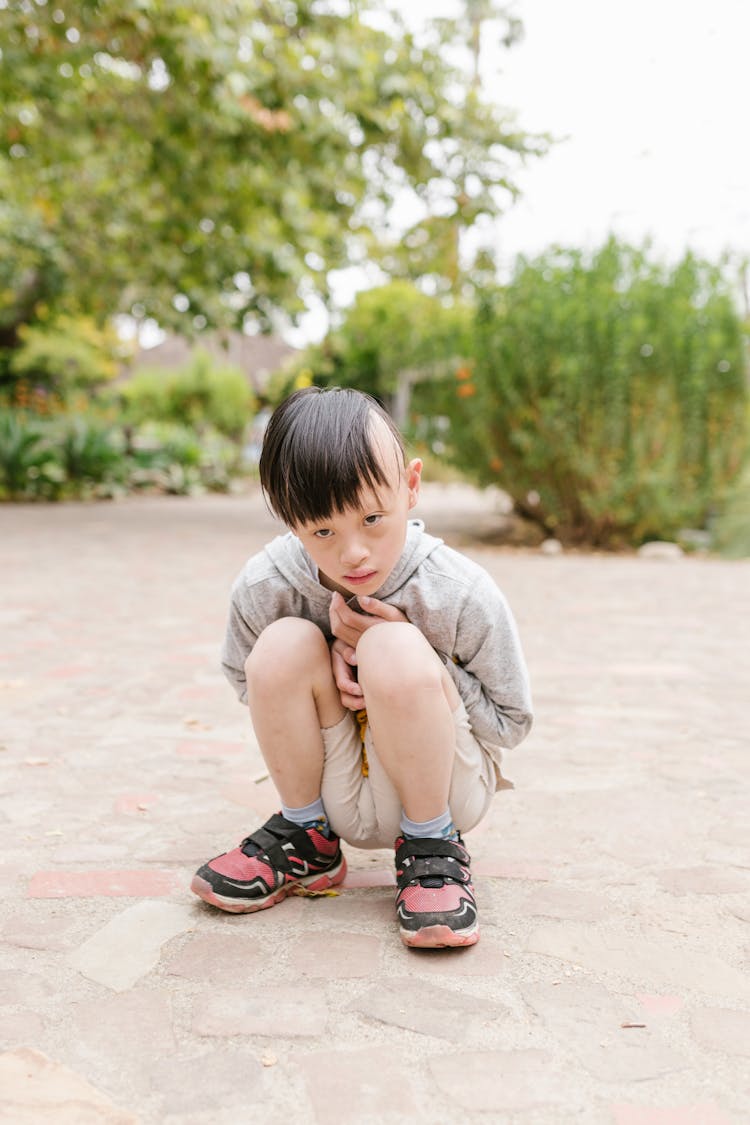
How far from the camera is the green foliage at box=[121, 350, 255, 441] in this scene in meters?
20.6

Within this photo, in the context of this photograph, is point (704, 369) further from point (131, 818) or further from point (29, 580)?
point (131, 818)

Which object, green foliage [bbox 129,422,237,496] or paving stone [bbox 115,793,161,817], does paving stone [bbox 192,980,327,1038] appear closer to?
paving stone [bbox 115,793,161,817]

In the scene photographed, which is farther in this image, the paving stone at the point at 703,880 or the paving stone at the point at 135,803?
the paving stone at the point at 135,803

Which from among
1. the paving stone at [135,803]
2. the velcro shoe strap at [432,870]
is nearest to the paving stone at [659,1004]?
the velcro shoe strap at [432,870]

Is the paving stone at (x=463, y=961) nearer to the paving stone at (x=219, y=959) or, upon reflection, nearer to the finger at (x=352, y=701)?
the paving stone at (x=219, y=959)

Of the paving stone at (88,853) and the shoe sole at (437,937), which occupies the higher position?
the shoe sole at (437,937)

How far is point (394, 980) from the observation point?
5.18 ft

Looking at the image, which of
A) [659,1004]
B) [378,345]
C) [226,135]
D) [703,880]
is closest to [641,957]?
[659,1004]

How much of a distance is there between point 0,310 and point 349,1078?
15969 mm

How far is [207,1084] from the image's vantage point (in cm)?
130

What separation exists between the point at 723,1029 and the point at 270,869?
2.55 feet

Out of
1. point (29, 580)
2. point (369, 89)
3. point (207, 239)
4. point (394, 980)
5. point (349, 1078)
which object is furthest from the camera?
point (207, 239)

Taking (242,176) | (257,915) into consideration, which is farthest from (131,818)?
(242,176)

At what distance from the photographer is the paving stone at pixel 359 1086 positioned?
1.24m
